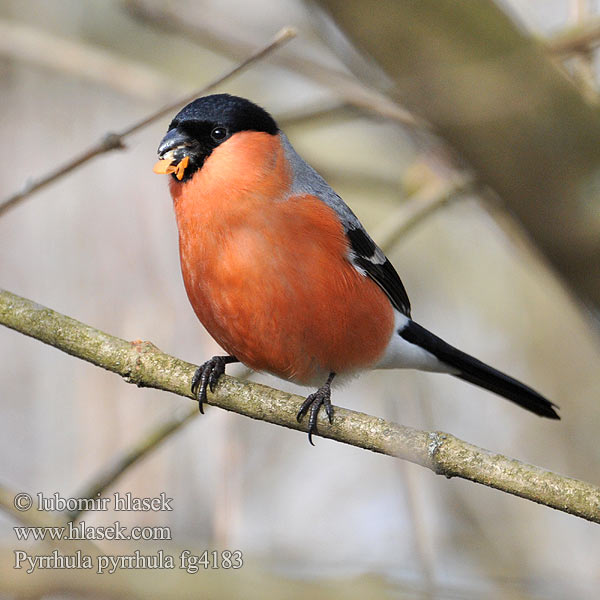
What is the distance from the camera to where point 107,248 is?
506 cm

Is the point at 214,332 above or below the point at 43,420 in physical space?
below

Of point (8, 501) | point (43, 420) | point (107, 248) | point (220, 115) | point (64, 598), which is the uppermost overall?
point (107, 248)

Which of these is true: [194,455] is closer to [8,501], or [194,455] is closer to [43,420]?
[43,420]

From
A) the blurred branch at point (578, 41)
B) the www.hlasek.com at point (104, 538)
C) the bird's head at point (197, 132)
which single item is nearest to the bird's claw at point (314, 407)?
the www.hlasek.com at point (104, 538)

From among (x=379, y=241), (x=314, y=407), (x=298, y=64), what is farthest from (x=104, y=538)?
(x=298, y=64)

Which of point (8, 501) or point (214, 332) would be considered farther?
point (214, 332)

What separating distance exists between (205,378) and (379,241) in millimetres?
1397

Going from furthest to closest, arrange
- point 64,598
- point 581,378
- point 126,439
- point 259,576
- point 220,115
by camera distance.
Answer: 1. point 581,378
2. point 126,439
3. point 220,115
4. point 259,576
5. point 64,598

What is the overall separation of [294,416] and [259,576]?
56cm

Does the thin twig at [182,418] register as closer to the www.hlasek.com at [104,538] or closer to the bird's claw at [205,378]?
the www.hlasek.com at [104,538]

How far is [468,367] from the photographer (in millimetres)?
4352

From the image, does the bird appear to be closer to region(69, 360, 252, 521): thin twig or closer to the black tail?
region(69, 360, 252, 521): thin twig

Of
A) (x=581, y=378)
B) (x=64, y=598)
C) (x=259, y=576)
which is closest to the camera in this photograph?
(x=64, y=598)

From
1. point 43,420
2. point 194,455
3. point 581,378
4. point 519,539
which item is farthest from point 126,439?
point 581,378
